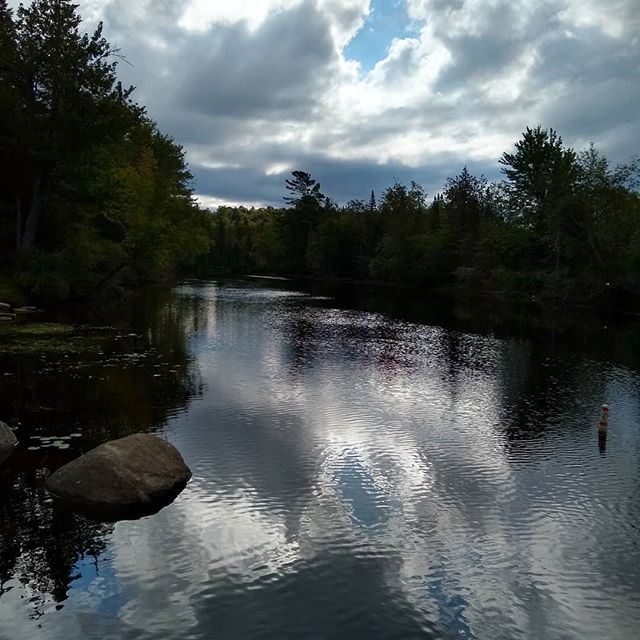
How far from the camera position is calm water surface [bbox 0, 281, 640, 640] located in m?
8.30

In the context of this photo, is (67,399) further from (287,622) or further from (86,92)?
(86,92)

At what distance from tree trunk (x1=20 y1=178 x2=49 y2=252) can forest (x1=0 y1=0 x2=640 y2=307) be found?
0.10m

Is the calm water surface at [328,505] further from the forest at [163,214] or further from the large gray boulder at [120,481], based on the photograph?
the forest at [163,214]

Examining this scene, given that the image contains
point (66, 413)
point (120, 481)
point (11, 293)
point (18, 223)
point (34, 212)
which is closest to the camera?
point (120, 481)

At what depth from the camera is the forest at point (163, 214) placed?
38469mm

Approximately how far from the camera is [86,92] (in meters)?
40.1

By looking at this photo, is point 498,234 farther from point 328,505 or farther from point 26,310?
point 328,505

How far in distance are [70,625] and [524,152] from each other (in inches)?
2887

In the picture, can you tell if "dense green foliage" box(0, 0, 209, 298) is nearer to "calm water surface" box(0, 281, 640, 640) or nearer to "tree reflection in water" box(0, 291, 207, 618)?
"tree reflection in water" box(0, 291, 207, 618)

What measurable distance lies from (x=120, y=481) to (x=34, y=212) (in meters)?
34.1

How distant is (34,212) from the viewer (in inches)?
1561

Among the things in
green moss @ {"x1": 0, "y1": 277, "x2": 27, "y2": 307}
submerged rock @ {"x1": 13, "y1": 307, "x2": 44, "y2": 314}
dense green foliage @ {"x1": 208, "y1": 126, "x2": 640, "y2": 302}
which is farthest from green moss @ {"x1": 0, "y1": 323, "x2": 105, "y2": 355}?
dense green foliage @ {"x1": 208, "y1": 126, "x2": 640, "y2": 302}

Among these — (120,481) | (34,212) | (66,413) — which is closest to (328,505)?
(120,481)

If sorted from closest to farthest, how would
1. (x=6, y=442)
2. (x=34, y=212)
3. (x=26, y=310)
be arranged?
(x=6, y=442) → (x=26, y=310) → (x=34, y=212)
